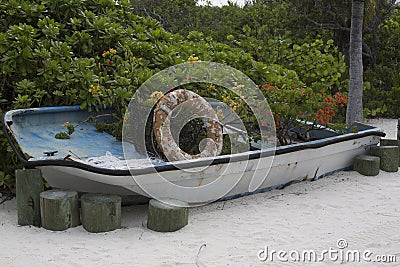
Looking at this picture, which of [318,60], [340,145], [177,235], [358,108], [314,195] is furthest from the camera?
[318,60]

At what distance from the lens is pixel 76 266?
4441 millimetres

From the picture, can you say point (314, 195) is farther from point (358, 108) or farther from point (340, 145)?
point (358, 108)

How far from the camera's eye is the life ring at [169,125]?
5961 mm

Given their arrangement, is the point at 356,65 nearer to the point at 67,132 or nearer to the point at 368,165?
the point at 368,165

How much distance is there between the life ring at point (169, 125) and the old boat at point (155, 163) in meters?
0.32

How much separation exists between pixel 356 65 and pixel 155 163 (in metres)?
5.07

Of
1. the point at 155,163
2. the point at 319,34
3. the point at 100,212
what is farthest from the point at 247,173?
the point at 319,34

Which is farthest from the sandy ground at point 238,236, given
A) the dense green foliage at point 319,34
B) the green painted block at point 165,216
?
the dense green foliage at point 319,34

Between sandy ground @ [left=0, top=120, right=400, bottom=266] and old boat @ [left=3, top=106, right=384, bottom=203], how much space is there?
11.3 inches

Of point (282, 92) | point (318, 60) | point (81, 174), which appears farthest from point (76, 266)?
point (318, 60)

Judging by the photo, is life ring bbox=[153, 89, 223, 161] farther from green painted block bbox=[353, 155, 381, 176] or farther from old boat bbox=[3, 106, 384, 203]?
green painted block bbox=[353, 155, 381, 176]

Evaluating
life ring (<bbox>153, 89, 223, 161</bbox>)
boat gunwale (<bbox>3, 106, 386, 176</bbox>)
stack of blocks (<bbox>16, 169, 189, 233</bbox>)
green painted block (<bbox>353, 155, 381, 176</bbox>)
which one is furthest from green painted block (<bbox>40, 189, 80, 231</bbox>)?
green painted block (<bbox>353, 155, 381, 176</bbox>)

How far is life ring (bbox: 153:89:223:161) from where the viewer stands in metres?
5.96

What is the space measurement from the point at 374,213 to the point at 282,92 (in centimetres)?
195
